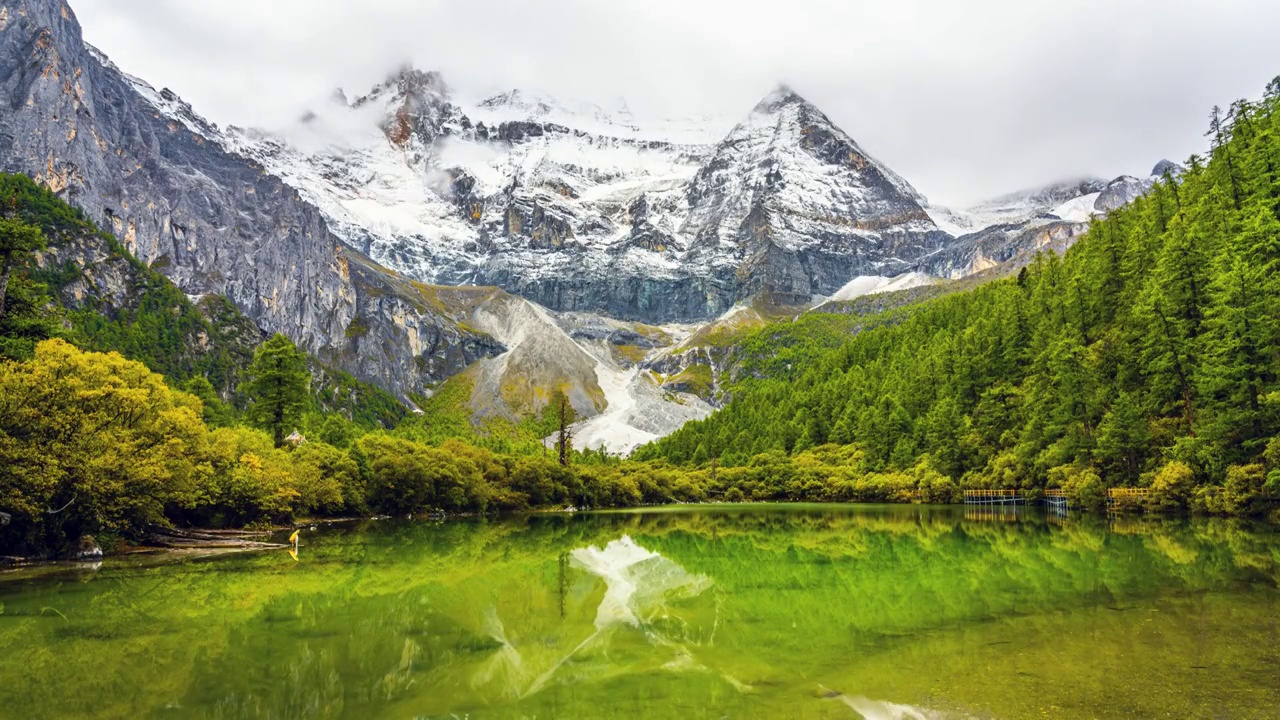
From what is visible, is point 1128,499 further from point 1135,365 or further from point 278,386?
point 278,386

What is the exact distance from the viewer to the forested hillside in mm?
35562

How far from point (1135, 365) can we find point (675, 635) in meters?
44.2

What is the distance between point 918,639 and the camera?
42.0 ft

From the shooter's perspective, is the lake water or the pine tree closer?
the lake water

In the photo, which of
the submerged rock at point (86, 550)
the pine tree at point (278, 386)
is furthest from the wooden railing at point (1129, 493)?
the pine tree at point (278, 386)

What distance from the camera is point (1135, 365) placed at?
46938 millimetres

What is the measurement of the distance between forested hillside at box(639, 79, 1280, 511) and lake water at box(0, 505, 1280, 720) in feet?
41.5

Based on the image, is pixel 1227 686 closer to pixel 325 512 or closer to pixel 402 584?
pixel 402 584

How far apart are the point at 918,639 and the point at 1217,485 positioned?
32.4m

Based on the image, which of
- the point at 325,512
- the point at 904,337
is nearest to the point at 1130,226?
the point at 904,337

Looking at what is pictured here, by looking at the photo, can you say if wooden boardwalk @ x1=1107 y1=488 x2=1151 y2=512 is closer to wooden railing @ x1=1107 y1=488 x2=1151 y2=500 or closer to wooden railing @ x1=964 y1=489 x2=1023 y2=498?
wooden railing @ x1=1107 y1=488 x2=1151 y2=500

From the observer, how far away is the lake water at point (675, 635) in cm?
985

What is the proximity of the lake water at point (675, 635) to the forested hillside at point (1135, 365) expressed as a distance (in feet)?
41.5

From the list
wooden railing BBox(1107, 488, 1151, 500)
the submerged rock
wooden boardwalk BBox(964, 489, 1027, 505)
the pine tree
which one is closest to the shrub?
wooden railing BBox(1107, 488, 1151, 500)
